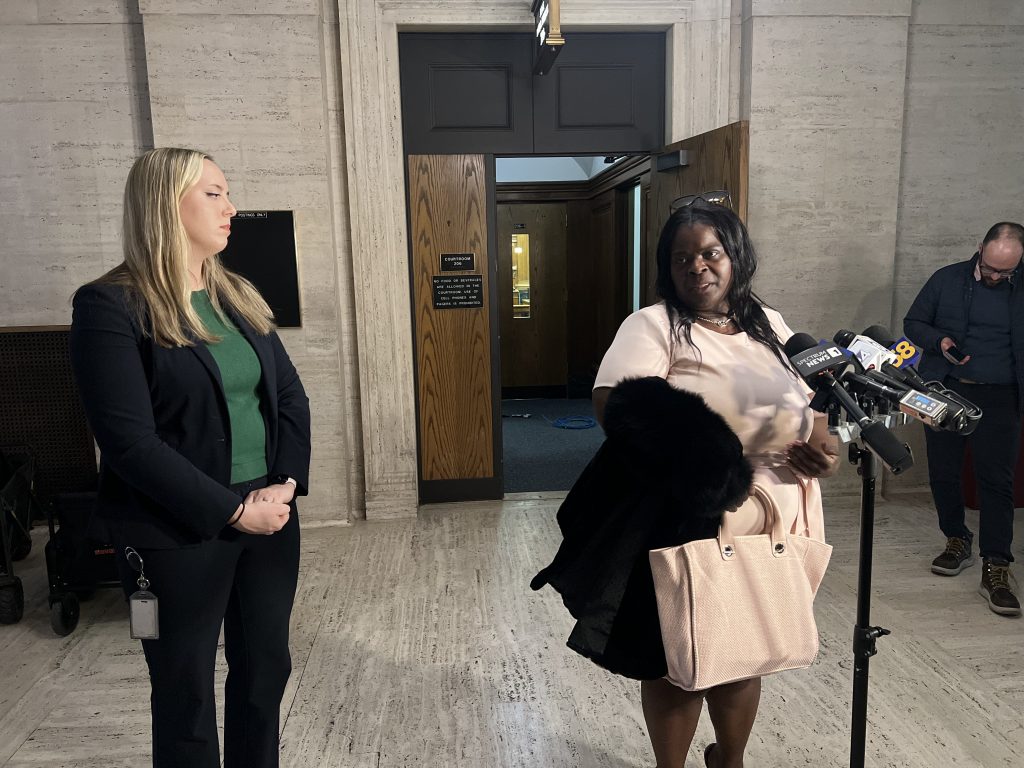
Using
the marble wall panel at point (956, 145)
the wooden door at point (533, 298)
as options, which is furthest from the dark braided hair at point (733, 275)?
the wooden door at point (533, 298)

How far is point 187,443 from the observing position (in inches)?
61.1

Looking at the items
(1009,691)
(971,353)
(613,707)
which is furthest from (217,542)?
(971,353)

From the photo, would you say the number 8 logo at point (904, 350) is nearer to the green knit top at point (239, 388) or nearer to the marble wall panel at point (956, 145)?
the green knit top at point (239, 388)

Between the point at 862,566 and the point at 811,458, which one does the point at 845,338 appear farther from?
the point at 862,566

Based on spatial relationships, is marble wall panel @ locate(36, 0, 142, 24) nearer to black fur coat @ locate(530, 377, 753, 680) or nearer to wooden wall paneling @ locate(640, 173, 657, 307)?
wooden wall paneling @ locate(640, 173, 657, 307)

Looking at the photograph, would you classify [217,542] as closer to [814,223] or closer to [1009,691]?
[1009,691]

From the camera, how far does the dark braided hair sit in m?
1.76

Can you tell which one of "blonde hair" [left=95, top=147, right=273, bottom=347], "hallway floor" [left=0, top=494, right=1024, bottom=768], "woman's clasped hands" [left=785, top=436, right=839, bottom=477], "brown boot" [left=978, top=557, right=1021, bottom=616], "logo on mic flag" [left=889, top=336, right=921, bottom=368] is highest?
"blonde hair" [left=95, top=147, right=273, bottom=347]

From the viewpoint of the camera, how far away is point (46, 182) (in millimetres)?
4441

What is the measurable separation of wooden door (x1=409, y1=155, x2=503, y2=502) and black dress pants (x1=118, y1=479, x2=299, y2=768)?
310 centimetres

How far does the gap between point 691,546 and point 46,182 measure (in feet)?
14.7

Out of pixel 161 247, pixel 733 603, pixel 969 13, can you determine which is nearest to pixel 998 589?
pixel 733 603

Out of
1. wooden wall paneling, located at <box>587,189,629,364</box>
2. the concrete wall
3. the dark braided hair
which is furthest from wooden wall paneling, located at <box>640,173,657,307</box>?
the dark braided hair

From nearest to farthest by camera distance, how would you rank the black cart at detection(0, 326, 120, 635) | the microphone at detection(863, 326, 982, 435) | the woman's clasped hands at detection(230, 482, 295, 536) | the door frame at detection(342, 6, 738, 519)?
1. the microphone at detection(863, 326, 982, 435)
2. the woman's clasped hands at detection(230, 482, 295, 536)
3. the door frame at detection(342, 6, 738, 519)
4. the black cart at detection(0, 326, 120, 635)
